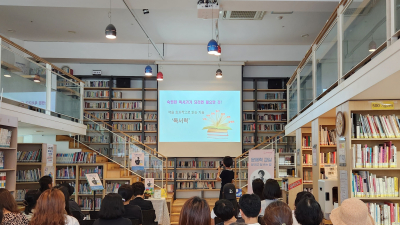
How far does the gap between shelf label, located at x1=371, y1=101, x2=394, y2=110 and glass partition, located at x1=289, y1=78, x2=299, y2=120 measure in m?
3.84

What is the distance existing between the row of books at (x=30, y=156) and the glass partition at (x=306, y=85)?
580cm

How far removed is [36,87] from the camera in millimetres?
7602

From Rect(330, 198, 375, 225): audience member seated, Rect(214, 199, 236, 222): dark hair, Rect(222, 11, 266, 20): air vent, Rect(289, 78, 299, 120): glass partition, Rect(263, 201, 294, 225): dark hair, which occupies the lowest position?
Rect(214, 199, 236, 222): dark hair

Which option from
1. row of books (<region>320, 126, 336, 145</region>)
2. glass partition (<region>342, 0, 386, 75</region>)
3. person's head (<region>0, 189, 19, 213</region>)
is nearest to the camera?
person's head (<region>0, 189, 19, 213</region>)

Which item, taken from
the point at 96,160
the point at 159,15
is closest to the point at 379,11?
the point at 159,15

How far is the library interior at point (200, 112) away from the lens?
13.7 feet

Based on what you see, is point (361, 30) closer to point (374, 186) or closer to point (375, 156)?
point (375, 156)

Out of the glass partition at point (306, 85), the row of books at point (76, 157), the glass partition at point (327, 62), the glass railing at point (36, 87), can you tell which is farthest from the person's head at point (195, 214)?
the row of books at point (76, 157)

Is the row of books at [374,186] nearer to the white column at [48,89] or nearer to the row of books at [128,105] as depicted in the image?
the white column at [48,89]

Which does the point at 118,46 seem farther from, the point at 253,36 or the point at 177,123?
the point at 253,36

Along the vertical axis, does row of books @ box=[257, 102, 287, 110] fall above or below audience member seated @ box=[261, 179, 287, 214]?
above

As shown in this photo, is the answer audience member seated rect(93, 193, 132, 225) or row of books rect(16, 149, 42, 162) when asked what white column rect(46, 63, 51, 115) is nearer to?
row of books rect(16, 149, 42, 162)

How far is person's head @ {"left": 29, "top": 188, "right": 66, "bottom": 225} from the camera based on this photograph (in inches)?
124

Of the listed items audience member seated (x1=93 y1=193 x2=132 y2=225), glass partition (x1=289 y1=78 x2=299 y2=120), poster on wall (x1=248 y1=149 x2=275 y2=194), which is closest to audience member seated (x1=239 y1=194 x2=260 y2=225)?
audience member seated (x1=93 y1=193 x2=132 y2=225)
